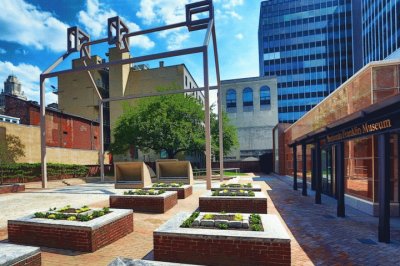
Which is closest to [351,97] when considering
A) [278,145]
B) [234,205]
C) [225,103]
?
[234,205]

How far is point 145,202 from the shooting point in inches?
413

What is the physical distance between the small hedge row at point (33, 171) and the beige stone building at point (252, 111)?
3173 centimetres

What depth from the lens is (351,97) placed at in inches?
462

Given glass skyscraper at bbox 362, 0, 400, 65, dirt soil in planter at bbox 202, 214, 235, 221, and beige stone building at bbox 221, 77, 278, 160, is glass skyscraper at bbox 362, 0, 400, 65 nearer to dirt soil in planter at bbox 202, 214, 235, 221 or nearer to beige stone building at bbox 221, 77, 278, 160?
beige stone building at bbox 221, 77, 278, 160

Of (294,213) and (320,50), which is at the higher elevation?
(320,50)

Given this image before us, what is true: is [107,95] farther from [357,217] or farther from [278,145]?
[357,217]

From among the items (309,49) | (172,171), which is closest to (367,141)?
(172,171)

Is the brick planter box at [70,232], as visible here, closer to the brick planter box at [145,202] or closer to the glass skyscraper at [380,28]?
the brick planter box at [145,202]

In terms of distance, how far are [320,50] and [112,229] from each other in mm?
83267

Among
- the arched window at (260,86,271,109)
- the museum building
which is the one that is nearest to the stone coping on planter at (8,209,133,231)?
the museum building

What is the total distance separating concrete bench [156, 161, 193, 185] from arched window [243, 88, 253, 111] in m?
36.4

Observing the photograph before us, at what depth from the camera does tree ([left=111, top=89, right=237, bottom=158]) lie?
26953mm

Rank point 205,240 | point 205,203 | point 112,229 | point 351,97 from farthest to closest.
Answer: point 351,97 < point 205,203 < point 112,229 < point 205,240

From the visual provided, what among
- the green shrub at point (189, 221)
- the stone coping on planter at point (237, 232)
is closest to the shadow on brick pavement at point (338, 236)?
the stone coping on planter at point (237, 232)
